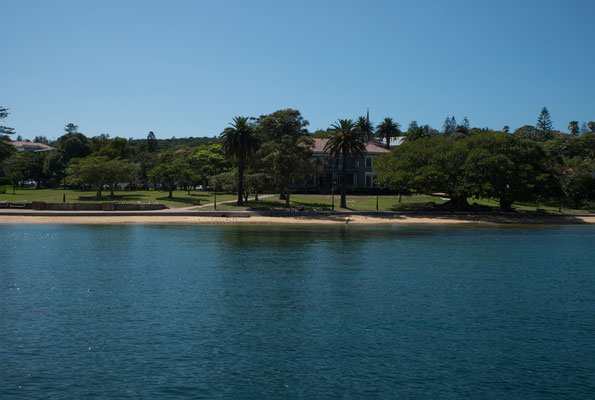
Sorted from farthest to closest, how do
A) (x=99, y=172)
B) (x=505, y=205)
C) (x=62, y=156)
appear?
(x=62, y=156)
(x=99, y=172)
(x=505, y=205)

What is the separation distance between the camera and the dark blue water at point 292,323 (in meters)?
14.2

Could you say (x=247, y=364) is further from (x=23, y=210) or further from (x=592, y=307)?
(x=23, y=210)

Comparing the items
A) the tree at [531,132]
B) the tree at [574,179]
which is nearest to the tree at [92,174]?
the tree at [574,179]

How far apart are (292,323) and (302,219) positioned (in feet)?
136

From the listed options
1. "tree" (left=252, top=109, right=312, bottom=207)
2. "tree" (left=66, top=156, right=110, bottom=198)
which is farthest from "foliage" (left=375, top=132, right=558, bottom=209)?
"tree" (left=66, top=156, right=110, bottom=198)

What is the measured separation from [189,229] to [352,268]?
26.2m

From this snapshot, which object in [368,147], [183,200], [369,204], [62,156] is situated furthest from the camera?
[62,156]

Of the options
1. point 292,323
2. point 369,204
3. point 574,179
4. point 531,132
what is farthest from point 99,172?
point 531,132

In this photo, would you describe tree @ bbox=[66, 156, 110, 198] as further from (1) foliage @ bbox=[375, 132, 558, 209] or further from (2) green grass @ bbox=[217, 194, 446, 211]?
(1) foliage @ bbox=[375, 132, 558, 209]

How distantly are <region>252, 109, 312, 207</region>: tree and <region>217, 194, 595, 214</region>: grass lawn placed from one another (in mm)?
3862

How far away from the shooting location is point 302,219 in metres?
61.3

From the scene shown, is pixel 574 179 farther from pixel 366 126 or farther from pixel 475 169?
pixel 366 126

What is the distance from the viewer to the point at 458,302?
23.7 m

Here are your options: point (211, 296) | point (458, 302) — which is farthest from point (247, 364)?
point (458, 302)
